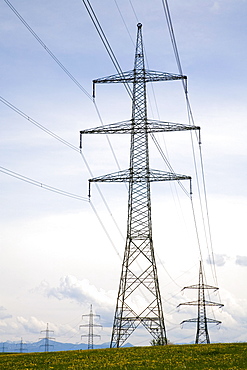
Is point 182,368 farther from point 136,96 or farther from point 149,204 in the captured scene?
point 136,96

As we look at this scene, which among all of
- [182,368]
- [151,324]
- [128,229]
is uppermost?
[128,229]

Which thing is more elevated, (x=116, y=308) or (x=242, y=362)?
(x=116, y=308)

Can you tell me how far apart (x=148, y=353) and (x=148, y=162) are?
22.7 meters

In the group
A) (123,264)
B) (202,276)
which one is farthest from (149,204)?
(202,276)

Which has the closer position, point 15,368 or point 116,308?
point 15,368

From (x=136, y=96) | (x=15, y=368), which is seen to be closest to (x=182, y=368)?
(x=15, y=368)

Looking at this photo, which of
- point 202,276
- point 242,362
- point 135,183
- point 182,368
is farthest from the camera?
point 202,276

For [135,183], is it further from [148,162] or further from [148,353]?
[148,353]

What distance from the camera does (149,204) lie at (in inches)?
2434

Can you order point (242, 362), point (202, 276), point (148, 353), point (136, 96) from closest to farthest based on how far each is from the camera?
point (242, 362) < point (148, 353) < point (136, 96) < point (202, 276)

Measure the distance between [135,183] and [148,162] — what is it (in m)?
2.79

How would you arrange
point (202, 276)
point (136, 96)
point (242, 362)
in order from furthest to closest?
point (202, 276) < point (136, 96) < point (242, 362)

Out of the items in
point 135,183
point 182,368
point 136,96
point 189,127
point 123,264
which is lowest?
point 182,368

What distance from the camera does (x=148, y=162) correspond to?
62.3 m
